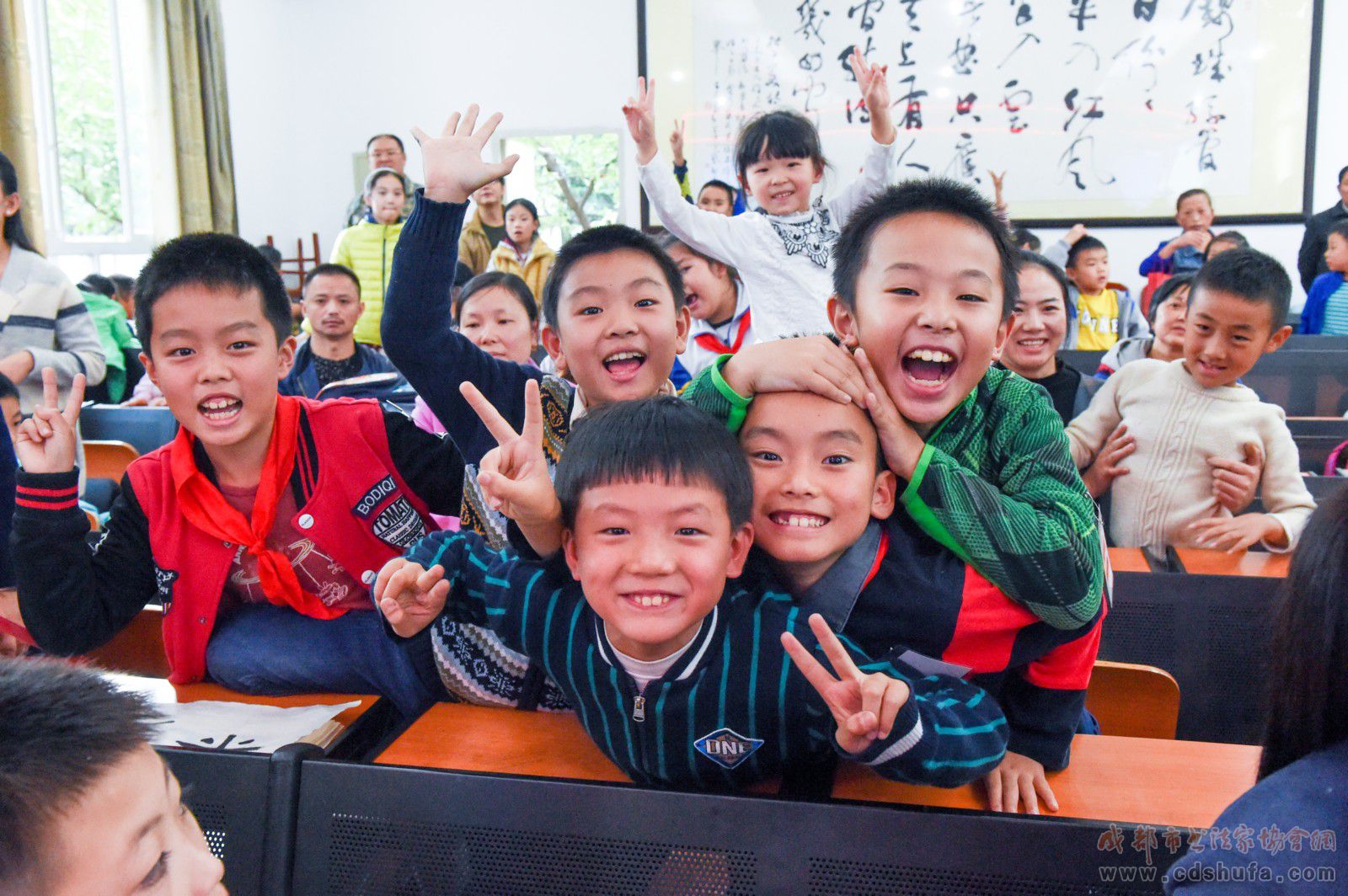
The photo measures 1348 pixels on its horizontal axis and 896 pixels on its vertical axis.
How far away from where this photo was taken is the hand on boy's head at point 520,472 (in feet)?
3.37

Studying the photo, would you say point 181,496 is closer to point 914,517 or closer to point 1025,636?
point 914,517

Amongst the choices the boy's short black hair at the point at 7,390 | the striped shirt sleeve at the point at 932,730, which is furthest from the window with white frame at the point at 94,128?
the striped shirt sleeve at the point at 932,730

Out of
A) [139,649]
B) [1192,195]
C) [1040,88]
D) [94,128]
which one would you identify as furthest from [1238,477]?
[94,128]

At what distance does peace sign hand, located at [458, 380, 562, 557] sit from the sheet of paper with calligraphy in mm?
6078

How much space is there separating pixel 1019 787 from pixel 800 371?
54cm

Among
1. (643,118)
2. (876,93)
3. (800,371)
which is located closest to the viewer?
(800,371)

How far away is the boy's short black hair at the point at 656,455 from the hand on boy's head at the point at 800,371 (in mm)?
88

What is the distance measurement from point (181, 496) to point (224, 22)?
712 cm

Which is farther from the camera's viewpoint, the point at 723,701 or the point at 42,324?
the point at 42,324

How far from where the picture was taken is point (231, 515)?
1490 mm

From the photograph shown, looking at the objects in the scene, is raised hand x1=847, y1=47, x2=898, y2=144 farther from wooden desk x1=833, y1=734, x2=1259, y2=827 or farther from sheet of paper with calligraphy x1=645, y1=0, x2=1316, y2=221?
sheet of paper with calligraphy x1=645, y1=0, x2=1316, y2=221

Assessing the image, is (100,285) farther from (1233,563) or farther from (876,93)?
(1233,563)

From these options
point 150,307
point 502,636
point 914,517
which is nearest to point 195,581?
point 150,307

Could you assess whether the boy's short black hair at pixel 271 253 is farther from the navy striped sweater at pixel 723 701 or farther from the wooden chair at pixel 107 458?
the navy striped sweater at pixel 723 701
